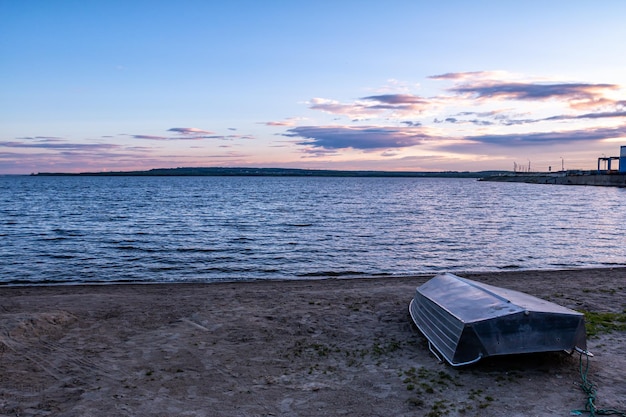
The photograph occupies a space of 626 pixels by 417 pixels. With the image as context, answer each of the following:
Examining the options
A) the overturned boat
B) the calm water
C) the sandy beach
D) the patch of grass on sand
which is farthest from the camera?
the calm water

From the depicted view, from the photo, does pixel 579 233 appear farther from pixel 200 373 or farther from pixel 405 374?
pixel 200 373

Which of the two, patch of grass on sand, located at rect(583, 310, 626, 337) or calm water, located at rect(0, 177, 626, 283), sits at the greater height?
patch of grass on sand, located at rect(583, 310, 626, 337)

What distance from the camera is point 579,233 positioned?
1341 inches

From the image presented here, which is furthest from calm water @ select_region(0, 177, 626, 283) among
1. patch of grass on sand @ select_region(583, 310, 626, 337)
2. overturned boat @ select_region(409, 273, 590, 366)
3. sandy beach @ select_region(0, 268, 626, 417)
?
overturned boat @ select_region(409, 273, 590, 366)

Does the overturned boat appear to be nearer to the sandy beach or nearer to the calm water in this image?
the sandy beach

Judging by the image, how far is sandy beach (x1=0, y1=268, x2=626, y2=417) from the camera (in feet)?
24.9

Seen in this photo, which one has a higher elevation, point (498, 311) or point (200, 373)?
point (498, 311)

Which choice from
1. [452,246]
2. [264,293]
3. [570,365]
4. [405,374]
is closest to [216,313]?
[264,293]

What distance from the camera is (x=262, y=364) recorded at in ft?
31.0

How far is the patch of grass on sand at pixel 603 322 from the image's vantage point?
11078 millimetres

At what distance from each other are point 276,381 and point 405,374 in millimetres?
2321

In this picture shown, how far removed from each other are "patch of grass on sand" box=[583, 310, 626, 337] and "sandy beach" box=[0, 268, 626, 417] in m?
0.25

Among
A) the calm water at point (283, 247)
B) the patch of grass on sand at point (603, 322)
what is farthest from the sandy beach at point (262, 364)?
the calm water at point (283, 247)

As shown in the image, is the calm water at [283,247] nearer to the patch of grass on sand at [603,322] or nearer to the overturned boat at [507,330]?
the patch of grass on sand at [603,322]
